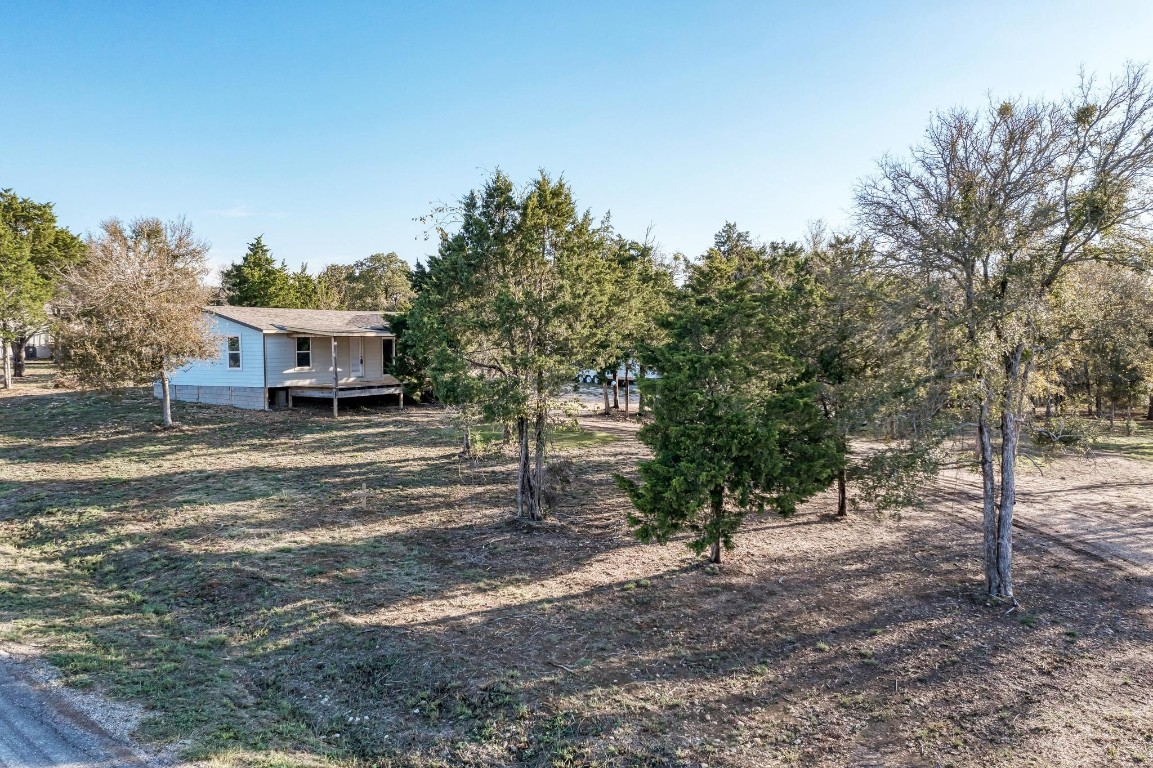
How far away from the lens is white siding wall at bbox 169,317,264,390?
2477 cm

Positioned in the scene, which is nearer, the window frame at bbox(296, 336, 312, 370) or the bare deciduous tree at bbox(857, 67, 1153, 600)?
the bare deciduous tree at bbox(857, 67, 1153, 600)

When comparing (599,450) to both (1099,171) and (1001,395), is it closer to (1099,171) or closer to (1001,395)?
(1001,395)

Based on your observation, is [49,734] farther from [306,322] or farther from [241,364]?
[306,322]

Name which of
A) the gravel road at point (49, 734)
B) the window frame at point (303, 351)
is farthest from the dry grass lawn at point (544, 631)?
the window frame at point (303, 351)

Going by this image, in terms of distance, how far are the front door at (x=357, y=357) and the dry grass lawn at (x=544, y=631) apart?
499 inches

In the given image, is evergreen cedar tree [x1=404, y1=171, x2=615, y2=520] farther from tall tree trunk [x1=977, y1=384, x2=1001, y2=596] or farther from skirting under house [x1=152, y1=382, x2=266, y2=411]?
skirting under house [x1=152, y1=382, x2=266, y2=411]

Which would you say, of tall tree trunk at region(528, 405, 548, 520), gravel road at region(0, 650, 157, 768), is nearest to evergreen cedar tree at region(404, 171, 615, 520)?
tall tree trunk at region(528, 405, 548, 520)

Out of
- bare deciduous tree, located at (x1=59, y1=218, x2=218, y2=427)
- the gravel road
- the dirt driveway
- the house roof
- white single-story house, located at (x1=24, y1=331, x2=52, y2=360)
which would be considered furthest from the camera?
white single-story house, located at (x1=24, y1=331, x2=52, y2=360)

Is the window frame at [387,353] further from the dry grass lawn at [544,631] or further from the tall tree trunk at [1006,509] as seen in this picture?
the tall tree trunk at [1006,509]

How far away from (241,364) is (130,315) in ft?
21.9

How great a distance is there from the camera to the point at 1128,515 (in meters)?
15.3

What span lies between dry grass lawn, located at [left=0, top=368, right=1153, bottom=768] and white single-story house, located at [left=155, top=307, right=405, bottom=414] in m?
9.86

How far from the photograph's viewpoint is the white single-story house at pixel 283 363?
81.5 ft

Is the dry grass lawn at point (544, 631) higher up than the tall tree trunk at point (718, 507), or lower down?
lower down
